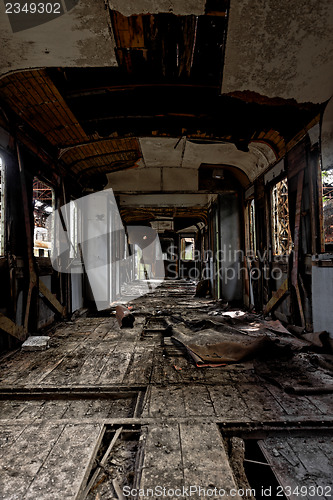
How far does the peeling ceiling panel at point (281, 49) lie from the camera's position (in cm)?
253

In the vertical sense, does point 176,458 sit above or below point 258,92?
below

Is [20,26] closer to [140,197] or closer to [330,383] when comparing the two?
[330,383]

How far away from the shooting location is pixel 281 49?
2945 mm

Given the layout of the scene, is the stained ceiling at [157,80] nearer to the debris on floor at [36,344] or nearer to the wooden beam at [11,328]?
the wooden beam at [11,328]

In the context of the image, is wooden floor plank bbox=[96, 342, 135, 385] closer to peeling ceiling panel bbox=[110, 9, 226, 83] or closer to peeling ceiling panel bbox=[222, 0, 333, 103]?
peeling ceiling panel bbox=[110, 9, 226, 83]

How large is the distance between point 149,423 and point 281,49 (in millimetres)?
3724

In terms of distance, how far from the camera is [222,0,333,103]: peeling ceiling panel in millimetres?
2525

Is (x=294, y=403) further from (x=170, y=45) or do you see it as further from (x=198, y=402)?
(x=170, y=45)

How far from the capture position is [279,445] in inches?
72.7

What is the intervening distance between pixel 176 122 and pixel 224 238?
13.1 feet

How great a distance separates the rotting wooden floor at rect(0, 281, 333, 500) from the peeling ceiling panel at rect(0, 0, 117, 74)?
3.37 m

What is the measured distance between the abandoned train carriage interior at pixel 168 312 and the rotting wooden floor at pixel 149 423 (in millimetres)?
14

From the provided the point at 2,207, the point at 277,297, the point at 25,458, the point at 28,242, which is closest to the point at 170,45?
the point at 2,207

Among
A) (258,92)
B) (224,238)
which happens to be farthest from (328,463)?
(224,238)
